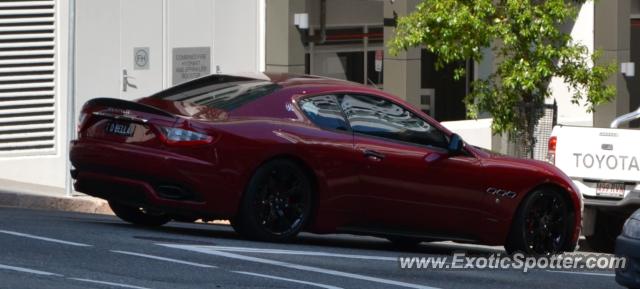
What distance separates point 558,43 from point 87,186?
1118cm

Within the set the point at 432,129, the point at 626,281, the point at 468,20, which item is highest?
the point at 468,20

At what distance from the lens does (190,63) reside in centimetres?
2441

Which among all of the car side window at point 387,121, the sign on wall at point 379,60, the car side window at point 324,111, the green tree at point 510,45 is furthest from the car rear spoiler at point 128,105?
the sign on wall at point 379,60

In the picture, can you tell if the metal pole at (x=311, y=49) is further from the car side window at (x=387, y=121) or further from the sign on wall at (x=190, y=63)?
the car side window at (x=387, y=121)

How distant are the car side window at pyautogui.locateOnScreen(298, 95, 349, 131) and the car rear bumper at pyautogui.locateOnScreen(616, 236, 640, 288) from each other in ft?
11.5

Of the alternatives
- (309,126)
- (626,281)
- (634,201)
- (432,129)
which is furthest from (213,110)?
(634,201)

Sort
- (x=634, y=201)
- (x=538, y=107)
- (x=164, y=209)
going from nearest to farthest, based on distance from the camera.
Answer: (x=164, y=209) → (x=634, y=201) → (x=538, y=107)

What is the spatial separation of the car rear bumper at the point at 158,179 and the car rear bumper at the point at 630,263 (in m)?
3.51

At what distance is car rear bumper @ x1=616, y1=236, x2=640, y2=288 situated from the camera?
31.1 feet

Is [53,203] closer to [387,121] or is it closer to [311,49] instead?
[387,121]

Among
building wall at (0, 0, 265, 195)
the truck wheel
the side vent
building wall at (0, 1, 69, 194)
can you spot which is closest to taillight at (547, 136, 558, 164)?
the truck wheel

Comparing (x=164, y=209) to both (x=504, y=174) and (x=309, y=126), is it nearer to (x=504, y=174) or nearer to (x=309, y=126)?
(x=309, y=126)

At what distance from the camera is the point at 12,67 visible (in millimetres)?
22016

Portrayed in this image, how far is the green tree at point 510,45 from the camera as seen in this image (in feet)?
64.3
